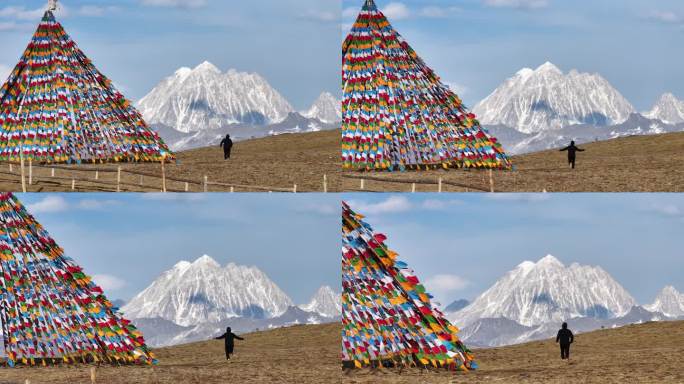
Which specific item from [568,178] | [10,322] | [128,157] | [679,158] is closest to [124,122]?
[128,157]

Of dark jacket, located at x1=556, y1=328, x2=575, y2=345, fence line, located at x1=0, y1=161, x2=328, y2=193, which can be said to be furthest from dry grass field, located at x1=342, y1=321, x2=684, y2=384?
fence line, located at x1=0, y1=161, x2=328, y2=193

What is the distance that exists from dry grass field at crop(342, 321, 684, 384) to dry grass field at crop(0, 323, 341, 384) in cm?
291

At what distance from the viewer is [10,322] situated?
4428 cm

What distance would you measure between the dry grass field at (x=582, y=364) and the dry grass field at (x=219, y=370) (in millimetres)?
2912

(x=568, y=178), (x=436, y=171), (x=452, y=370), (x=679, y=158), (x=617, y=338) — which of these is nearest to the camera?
(x=452, y=370)

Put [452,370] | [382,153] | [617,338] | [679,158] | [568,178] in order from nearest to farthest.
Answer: [452,370] → [382,153] → [568,178] → [617,338] → [679,158]

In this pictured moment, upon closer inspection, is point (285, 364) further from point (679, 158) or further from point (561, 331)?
point (679, 158)

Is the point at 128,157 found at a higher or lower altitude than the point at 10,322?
higher

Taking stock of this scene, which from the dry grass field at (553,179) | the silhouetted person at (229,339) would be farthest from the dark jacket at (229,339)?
the dry grass field at (553,179)

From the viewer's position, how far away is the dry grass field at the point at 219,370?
37719mm

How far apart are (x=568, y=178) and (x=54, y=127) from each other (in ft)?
78.7

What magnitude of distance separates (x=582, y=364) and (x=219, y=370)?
13.3 meters

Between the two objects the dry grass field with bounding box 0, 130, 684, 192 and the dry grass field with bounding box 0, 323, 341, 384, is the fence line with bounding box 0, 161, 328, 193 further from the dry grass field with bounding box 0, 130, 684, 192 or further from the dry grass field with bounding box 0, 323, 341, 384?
the dry grass field with bounding box 0, 323, 341, 384

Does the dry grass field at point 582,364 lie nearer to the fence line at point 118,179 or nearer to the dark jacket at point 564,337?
the dark jacket at point 564,337
